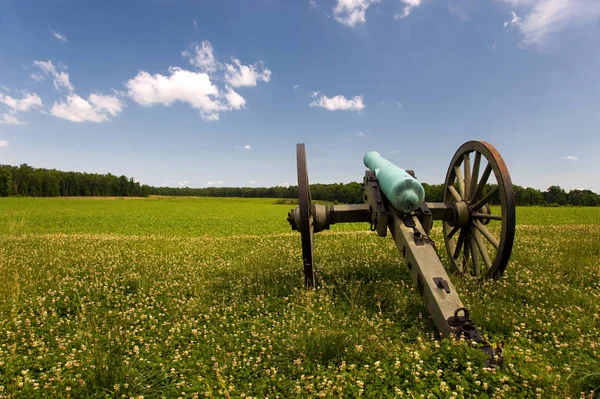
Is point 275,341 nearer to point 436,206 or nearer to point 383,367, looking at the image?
point 383,367

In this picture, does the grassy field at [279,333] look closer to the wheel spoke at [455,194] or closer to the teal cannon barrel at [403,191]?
the teal cannon barrel at [403,191]

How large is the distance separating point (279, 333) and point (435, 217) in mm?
3695

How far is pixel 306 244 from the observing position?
484 centimetres

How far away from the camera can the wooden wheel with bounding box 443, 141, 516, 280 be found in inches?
187

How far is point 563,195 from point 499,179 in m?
77.6

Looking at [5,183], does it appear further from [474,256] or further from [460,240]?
[474,256]

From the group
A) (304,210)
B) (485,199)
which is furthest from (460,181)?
(304,210)

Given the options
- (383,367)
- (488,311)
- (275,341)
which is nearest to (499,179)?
(488,311)

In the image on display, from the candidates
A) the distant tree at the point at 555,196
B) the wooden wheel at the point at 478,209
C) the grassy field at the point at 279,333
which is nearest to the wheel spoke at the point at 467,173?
the wooden wheel at the point at 478,209

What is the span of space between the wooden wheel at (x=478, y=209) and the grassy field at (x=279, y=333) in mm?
533

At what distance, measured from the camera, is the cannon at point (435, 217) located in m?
3.61

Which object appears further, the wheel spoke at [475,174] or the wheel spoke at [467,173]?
the wheel spoke at [467,173]

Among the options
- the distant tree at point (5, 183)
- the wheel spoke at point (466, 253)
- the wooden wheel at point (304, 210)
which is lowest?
the wheel spoke at point (466, 253)

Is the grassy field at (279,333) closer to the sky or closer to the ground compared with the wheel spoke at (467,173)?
closer to the ground
